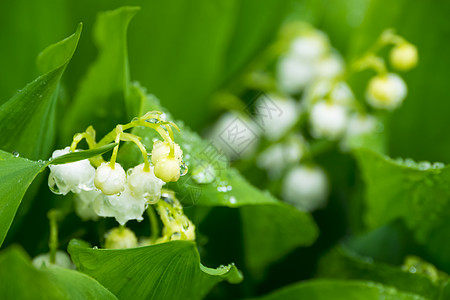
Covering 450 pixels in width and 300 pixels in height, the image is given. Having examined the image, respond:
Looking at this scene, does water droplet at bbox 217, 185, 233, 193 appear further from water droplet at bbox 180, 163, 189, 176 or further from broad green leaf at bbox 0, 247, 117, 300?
broad green leaf at bbox 0, 247, 117, 300

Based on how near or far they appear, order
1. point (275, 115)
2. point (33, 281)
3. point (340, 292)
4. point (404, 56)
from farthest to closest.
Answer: point (275, 115) < point (404, 56) < point (340, 292) < point (33, 281)

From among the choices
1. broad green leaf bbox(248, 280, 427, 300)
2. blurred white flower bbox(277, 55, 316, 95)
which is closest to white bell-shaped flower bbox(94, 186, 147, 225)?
broad green leaf bbox(248, 280, 427, 300)

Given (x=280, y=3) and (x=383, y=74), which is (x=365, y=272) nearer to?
(x=383, y=74)

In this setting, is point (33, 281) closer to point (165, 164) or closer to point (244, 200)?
point (165, 164)

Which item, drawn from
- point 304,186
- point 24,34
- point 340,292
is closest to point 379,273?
point 340,292

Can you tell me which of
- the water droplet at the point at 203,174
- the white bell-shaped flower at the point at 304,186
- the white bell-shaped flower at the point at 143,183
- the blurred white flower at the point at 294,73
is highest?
the white bell-shaped flower at the point at 143,183

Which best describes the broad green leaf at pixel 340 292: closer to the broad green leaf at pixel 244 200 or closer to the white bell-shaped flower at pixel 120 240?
the broad green leaf at pixel 244 200

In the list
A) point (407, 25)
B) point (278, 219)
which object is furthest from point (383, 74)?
point (278, 219)

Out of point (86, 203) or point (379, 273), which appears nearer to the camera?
point (86, 203)

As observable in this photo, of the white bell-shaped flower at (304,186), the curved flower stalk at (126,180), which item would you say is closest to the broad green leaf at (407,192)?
the white bell-shaped flower at (304,186)
